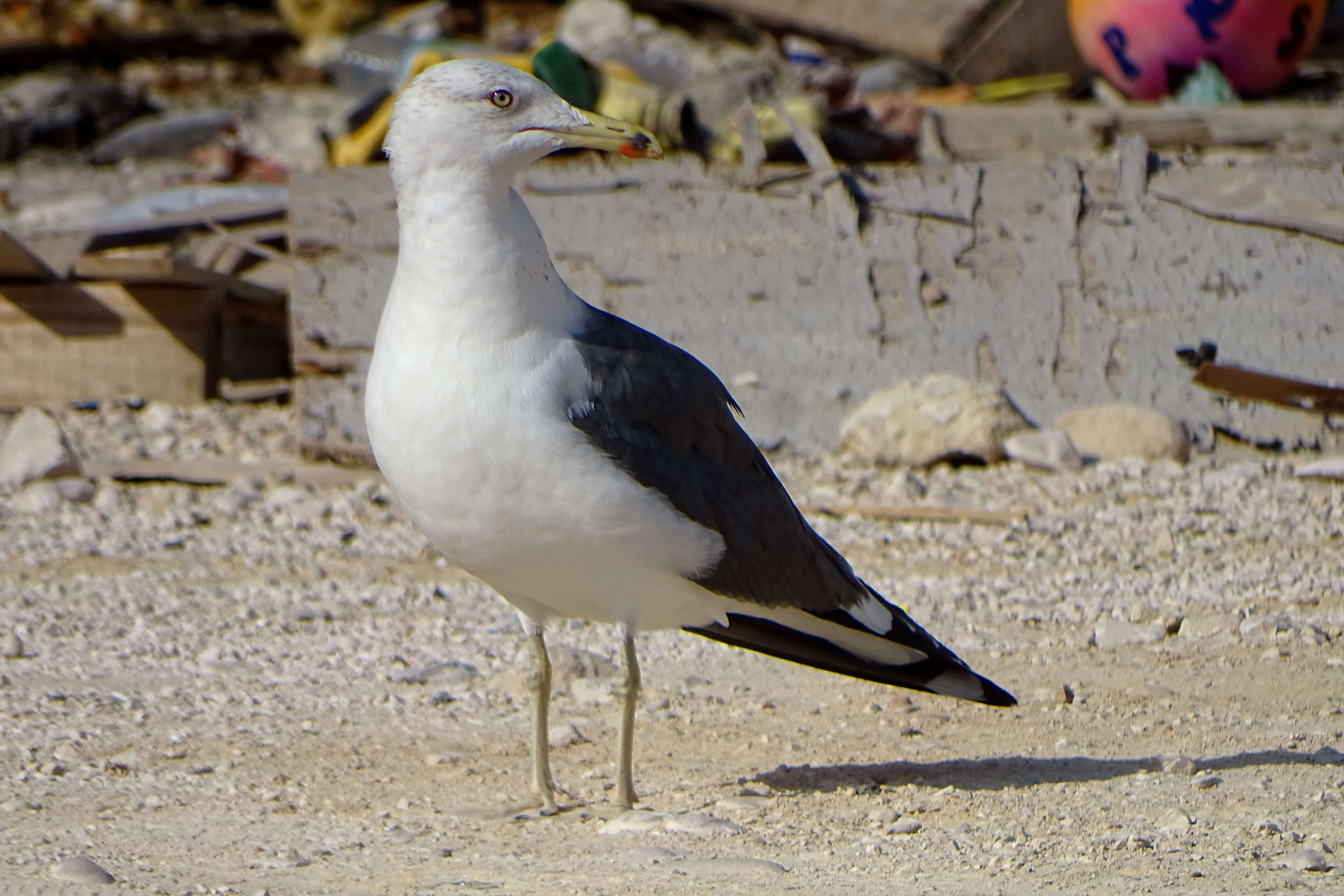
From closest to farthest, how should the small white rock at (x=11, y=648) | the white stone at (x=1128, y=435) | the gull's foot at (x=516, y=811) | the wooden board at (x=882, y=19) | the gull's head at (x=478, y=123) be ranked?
the gull's head at (x=478, y=123), the gull's foot at (x=516, y=811), the small white rock at (x=11, y=648), the white stone at (x=1128, y=435), the wooden board at (x=882, y=19)

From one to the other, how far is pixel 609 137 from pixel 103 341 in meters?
4.28

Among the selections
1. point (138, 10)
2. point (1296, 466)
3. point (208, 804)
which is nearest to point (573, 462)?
point (208, 804)

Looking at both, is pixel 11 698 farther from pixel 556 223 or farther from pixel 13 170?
pixel 13 170

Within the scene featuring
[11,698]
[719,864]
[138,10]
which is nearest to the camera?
[719,864]

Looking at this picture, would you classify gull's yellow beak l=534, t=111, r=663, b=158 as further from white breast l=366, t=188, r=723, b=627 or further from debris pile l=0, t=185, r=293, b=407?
debris pile l=0, t=185, r=293, b=407

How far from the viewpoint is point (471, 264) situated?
9.54ft

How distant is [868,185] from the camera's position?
235 inches

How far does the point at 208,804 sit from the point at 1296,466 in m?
4.15

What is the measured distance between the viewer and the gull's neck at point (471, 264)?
2889mm

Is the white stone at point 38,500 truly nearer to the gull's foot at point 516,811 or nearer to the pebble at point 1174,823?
the gull's foot at point 516,811

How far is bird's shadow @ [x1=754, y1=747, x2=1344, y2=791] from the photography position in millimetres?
3246

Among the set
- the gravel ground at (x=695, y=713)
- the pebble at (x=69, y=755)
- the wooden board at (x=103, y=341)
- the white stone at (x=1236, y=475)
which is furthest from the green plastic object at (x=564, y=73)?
the pebble at (x=69, y=755)

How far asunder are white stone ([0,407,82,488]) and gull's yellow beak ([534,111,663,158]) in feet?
11.0

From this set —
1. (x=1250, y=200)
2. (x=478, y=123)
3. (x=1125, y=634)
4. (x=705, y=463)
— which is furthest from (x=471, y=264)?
(x=1250, y=200)
